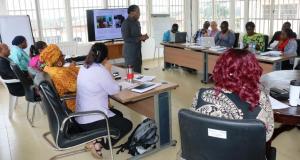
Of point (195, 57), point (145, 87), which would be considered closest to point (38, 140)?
point (145, 87)

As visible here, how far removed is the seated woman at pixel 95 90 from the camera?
7.97 feet

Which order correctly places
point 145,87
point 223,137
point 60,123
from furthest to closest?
1. point 145,87
2. point 60,123
3. point 223,137

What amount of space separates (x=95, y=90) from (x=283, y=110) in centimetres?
146

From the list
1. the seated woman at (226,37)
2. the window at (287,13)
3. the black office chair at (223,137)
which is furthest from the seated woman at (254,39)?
the black office chair at (223,137)

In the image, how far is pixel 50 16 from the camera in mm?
6758

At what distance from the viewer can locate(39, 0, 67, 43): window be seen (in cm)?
666

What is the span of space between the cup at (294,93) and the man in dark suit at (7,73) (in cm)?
312

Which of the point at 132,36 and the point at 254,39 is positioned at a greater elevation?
the point at 132,36

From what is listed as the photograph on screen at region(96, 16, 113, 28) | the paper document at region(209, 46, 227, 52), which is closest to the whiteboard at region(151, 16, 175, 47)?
the photograph on screen at region(96, 16, 113, 28)

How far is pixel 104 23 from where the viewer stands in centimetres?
666

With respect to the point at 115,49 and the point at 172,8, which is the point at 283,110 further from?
the point at 172,8

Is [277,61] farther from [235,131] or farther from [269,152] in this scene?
[235,131]

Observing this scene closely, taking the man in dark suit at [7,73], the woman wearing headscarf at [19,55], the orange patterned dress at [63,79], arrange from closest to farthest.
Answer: the orange patterned dress at [63,79] < the man in dark suit at [7,73] < the woman wearing headscarf at [19,55]

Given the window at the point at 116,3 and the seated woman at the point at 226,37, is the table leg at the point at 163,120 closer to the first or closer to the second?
the seated woman at the point at 226,37
